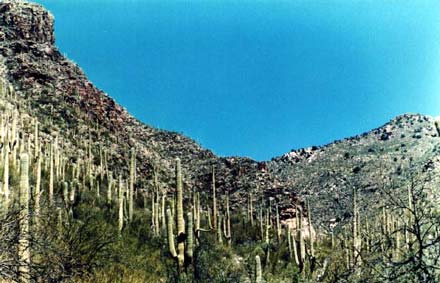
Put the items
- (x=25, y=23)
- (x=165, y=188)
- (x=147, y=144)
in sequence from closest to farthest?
1. (x=165, y=188)
2. (x=25, y=23)
3. (x=147, y=144)

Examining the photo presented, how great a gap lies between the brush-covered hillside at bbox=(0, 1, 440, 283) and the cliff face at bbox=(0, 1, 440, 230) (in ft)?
0.53

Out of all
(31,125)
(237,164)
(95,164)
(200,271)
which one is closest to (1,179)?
(200,271)

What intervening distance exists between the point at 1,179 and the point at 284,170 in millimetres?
54842

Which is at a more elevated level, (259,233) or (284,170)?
(284,170)

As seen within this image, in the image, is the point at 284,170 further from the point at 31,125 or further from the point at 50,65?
the point at 31,125

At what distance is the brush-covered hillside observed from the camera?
15.3 meters

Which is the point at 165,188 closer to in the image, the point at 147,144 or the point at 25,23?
the point at 147,144

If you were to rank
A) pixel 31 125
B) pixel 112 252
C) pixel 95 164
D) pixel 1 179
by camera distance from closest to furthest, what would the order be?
pixel 112 252 < pixel 1 179 < pixel 31 125 < pixel 95 164

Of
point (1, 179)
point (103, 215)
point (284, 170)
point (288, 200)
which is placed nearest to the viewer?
point (1, 179)

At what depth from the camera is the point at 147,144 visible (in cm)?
5522

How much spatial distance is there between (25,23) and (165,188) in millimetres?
22145

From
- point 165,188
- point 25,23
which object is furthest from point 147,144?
point 25,23

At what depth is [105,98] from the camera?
54.6 metres

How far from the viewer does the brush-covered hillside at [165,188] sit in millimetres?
15289
